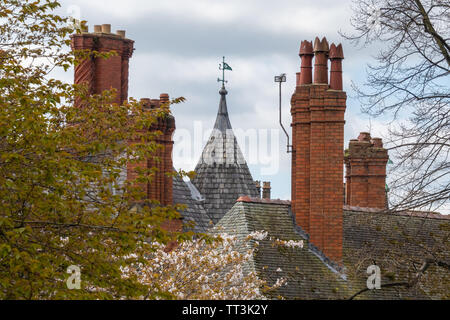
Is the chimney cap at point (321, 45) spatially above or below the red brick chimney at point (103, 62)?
below

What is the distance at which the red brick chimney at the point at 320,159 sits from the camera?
2528 cm

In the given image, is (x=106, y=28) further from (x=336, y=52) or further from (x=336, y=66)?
(x=336, y=66)

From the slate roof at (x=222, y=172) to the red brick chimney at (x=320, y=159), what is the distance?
1068 centimetres

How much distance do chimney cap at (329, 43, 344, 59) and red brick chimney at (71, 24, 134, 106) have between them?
8.66 meters

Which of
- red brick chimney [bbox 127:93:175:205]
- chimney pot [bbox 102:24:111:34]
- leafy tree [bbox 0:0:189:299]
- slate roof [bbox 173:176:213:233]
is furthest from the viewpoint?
slate roof [bbox 173:176:213:233]

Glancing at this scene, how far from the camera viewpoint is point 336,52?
26406mm

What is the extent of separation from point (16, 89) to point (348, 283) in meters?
11.3

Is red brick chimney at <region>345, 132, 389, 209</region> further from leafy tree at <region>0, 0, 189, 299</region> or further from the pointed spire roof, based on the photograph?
leafy tree at <region>0, 0, 189, 299</region>

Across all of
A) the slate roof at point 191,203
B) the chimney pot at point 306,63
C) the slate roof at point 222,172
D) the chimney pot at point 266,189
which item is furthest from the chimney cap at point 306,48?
the chimney pot at point 266,189

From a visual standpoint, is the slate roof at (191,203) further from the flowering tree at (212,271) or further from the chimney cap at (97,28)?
the flowering tree at (212,271)

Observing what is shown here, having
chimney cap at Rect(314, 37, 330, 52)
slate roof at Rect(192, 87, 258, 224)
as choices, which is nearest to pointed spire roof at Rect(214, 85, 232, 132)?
slate roof at Rect(192, 87, 258, 224)

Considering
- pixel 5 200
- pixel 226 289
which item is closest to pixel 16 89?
pixel 5 200

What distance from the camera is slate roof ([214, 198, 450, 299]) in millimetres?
22922
